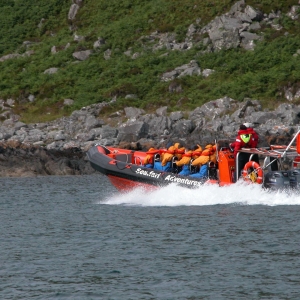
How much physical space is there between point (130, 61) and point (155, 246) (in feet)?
85.9

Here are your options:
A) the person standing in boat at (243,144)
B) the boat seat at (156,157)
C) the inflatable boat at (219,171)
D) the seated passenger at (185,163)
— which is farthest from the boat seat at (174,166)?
the person standing in boat at (243,144)

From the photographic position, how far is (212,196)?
51.6ft

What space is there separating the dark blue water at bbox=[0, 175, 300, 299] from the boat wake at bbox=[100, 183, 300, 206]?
0.02 metres

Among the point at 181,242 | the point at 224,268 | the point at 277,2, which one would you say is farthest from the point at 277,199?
the point at 277,2

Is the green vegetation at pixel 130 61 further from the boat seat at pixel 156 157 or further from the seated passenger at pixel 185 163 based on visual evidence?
the seated passenger at pixel 185 163

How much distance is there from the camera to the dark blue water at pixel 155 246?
30.9 ft

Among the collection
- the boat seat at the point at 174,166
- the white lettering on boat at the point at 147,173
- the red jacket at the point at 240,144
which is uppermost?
A: the red jacket at the point at 240,144

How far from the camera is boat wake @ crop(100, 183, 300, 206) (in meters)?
14.9

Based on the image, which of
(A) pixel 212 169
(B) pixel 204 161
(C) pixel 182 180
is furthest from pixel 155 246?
(A) pixel 212 169

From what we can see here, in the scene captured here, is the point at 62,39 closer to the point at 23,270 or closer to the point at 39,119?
the point at 39,119

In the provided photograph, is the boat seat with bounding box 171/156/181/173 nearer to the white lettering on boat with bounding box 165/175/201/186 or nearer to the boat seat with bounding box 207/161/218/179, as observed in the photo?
the white lettering on boat with bounding box 165/175/201/186

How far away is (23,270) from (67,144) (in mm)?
18960

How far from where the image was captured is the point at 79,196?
19.6m

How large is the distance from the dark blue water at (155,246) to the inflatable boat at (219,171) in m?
0.23
